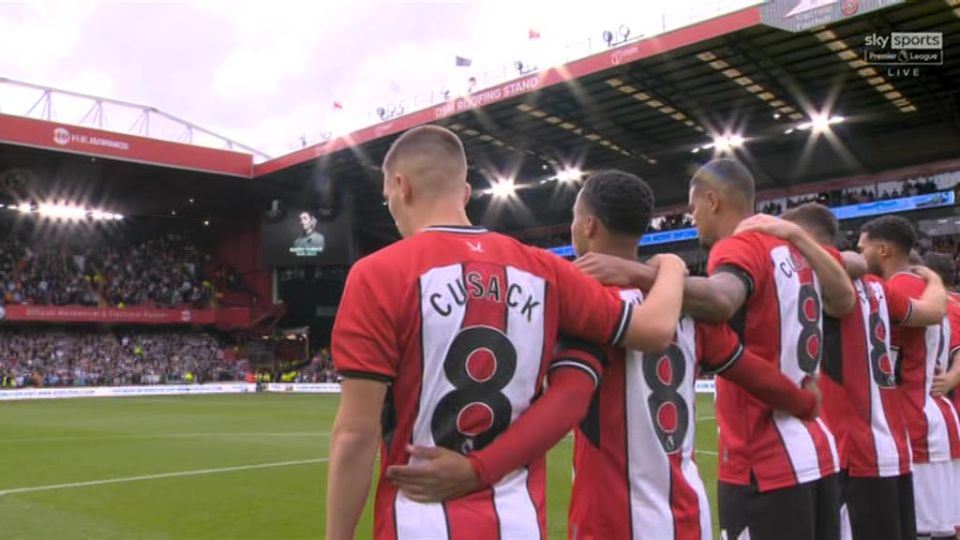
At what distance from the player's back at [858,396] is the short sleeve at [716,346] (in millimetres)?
1033

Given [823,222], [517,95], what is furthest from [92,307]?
[823,222]

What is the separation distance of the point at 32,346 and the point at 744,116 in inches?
1327

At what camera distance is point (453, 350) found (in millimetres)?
2225

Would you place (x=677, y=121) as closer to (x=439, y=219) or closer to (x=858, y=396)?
(x=858, y=396)

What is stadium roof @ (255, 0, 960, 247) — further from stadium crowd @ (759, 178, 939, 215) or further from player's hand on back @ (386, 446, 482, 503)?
player's hand on back @ (386, 446, 482, 503)

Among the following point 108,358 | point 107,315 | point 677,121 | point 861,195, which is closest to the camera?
point 677,121

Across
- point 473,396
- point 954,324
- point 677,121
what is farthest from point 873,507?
point 677,121

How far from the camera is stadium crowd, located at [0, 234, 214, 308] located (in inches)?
1594

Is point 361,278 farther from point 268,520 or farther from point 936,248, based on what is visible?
point 936,248

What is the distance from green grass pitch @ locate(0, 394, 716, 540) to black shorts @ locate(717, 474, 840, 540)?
11.2ft

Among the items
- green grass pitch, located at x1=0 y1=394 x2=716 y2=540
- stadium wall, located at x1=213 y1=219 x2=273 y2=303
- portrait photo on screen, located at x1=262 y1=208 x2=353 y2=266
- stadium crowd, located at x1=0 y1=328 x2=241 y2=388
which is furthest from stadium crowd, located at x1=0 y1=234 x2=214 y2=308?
green grass pitch, located at x1=0 y1=394 x2=716 y2=540

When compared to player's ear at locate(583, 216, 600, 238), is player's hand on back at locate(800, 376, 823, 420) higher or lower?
lower

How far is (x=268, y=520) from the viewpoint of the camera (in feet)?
23.6

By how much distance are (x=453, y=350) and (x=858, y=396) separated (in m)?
2.41
